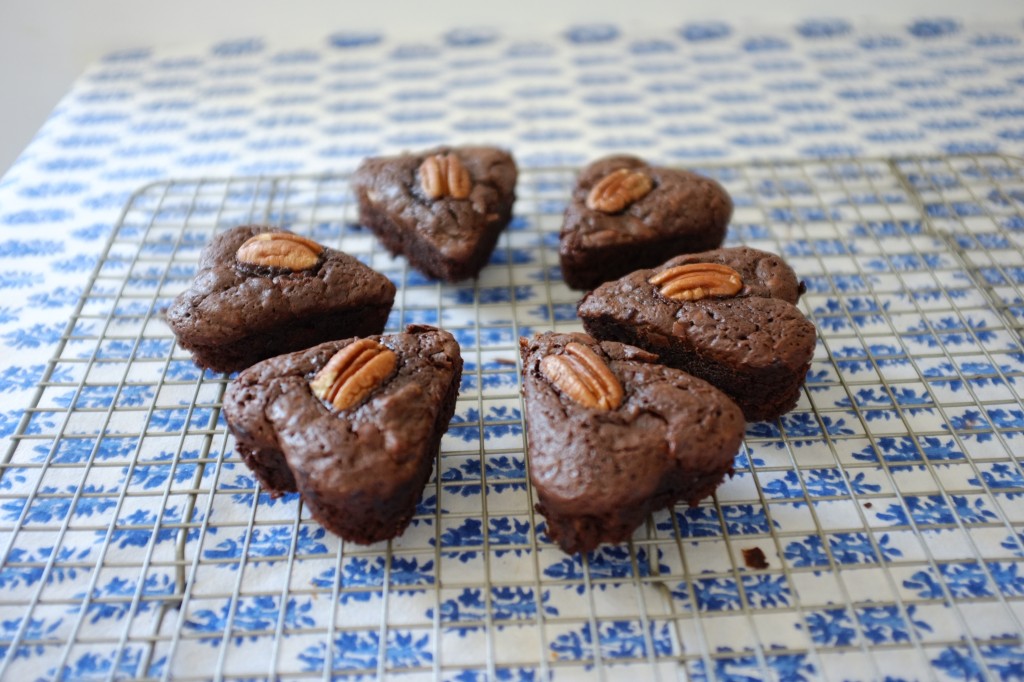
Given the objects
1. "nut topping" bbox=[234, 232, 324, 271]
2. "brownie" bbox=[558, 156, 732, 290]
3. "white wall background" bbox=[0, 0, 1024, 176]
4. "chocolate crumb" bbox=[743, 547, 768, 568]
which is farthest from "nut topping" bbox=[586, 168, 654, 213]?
"white wall background" bbox=[0, 0, 1024, 176]

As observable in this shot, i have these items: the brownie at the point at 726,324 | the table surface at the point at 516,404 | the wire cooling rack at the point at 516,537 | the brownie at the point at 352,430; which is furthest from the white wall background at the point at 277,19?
the brownie at the point at 352,430

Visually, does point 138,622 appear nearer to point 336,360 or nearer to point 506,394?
point 336,360

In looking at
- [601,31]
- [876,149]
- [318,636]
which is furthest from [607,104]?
[318,636]

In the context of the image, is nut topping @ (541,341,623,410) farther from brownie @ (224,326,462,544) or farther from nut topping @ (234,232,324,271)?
nut topping @ (234,232,324,271)

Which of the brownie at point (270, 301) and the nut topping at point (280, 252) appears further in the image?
the nut topping at point (280, 252)

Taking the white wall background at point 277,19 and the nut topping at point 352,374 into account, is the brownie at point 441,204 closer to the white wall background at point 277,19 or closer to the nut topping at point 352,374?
the nut topping at point 352,374

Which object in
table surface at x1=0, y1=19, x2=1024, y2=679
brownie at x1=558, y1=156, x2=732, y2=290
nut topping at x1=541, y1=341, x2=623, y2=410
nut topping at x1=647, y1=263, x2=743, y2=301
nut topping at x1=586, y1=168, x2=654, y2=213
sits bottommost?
table surface at x1=0, y1=19, x2=1024, y2=679

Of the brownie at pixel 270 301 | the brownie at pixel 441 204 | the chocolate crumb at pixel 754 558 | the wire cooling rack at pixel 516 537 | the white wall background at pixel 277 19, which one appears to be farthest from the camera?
the white wall background at pixel 277 19
